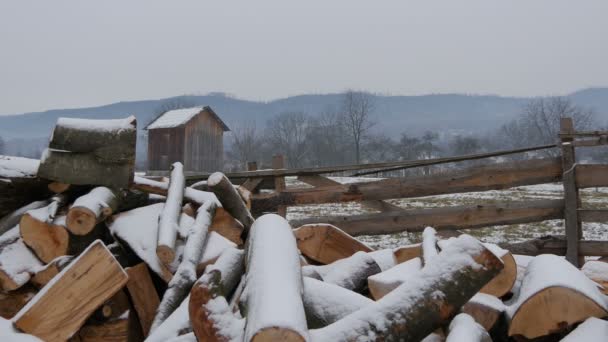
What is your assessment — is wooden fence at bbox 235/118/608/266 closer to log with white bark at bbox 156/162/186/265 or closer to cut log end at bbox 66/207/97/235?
log with white bark at bbox 156/162/186/265

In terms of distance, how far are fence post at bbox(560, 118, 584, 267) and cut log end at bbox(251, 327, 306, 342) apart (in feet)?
15.4

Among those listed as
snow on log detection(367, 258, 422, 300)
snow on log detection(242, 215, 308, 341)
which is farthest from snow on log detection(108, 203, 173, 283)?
snow on log detection(367, 258, 422, 300)

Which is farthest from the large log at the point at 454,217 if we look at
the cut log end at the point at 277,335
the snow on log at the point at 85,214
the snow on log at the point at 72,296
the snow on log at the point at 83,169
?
the cut log end at the point at 277,335

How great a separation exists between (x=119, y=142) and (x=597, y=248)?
4.82m

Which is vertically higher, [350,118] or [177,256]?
[350,118]

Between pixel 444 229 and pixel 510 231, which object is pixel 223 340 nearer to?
pixel 444 229

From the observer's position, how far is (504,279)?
7.33 feet

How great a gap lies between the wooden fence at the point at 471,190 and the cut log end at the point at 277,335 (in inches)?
172

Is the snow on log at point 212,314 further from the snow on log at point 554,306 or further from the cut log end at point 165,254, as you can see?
the snow on log at point 554,306

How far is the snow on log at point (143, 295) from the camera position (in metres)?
2.67

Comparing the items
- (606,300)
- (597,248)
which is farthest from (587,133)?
(606,300)

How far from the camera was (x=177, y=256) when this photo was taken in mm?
2871

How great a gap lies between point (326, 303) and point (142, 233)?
5.18 ft

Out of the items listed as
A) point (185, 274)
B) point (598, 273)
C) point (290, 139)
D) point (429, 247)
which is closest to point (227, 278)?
point (185, 274)
